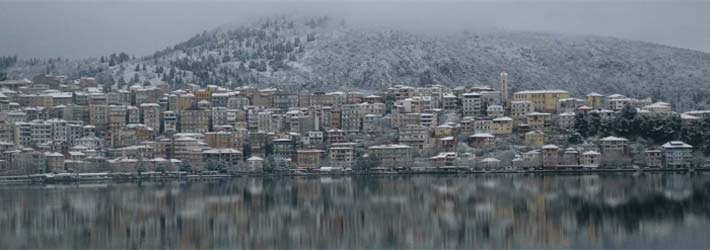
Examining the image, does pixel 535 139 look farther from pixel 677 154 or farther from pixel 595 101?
pixel 595 101

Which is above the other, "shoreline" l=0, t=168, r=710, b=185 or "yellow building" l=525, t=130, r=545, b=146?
"yellow building" l=525, t=130, r=545, b=146

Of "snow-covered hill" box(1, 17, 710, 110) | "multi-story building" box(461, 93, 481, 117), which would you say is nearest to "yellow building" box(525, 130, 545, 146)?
"multi-story building" box(461, 93, 481, 117)

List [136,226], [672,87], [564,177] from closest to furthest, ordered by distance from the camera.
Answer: [136,226]
[564,177]
[672,87]

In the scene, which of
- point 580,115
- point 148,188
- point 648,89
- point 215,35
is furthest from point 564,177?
point 215,35

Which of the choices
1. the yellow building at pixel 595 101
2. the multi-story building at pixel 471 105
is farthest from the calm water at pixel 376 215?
the yellow building at pixel 595 101

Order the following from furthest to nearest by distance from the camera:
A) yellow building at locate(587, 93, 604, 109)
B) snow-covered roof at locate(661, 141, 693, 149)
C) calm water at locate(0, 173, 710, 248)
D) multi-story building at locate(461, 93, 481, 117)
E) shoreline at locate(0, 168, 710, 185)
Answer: yellow building at locate(587, 93, 604, 109), multi-story building at locate(461, 93, 481, 117), snow-covered roof at locate(661, 141, 693, 149), shoreline at locate(0, 168, 710, 185), calm water at locate(0, 173, 710, 248)

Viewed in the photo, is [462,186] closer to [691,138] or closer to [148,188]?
[148,188]

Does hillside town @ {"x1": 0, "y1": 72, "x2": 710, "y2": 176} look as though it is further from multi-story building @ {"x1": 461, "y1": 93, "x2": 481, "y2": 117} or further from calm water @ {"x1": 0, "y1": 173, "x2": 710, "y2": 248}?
calm water @ {"x1": 0, "y1": 173, "x2": 710, "y2": 248}
